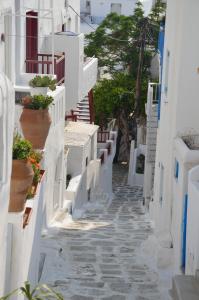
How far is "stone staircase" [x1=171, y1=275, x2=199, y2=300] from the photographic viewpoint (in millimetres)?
9391

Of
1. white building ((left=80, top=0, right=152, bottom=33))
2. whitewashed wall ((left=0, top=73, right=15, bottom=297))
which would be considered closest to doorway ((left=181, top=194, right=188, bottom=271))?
whitewashed wall ((left=0, top=73, right=15, bottom=297))

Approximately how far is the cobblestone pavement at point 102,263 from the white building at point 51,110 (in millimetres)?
851

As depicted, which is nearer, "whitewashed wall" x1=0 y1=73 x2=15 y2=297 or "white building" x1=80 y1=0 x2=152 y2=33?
"whitewashed wall" x1=0 y1=73 x2=15 y2=297

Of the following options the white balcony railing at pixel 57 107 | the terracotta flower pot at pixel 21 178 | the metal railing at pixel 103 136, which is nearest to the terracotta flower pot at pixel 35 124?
the white balcony railing at pixel 57 107

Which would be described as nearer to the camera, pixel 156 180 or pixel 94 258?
pixel 94 258

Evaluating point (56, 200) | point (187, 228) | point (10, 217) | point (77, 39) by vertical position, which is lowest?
point (56, 200)

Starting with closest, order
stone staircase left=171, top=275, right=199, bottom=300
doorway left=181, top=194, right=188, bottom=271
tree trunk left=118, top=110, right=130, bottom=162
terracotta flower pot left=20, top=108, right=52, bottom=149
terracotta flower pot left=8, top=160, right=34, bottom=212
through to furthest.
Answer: terracotta flower pot left=8, top=160, right=34, bottom=212 → stone staircase left=171, top=275, right=199, bottom=300 → doorway left=181, top=194, right=188, bottom=271 → terracotta flower pot left=20, top=108, right=52, bottom=149 → tree trunk left=118, top=110, right=130, bottom=162

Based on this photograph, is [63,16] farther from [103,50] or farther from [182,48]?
[103,50]

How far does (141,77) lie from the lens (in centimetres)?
3519

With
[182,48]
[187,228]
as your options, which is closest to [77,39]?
[182,48]

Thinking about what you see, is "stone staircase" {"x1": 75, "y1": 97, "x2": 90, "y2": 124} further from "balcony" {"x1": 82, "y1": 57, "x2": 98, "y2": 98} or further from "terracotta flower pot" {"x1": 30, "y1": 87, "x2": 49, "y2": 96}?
"terracotta flower pot" {"x1": 30, "y1": 87, "x2": 49, "y2": 96}

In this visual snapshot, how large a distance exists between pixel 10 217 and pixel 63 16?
16849 millimetres

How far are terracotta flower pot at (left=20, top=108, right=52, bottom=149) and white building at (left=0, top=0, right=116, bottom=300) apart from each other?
749 mm

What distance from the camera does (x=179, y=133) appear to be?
48.1 feet
